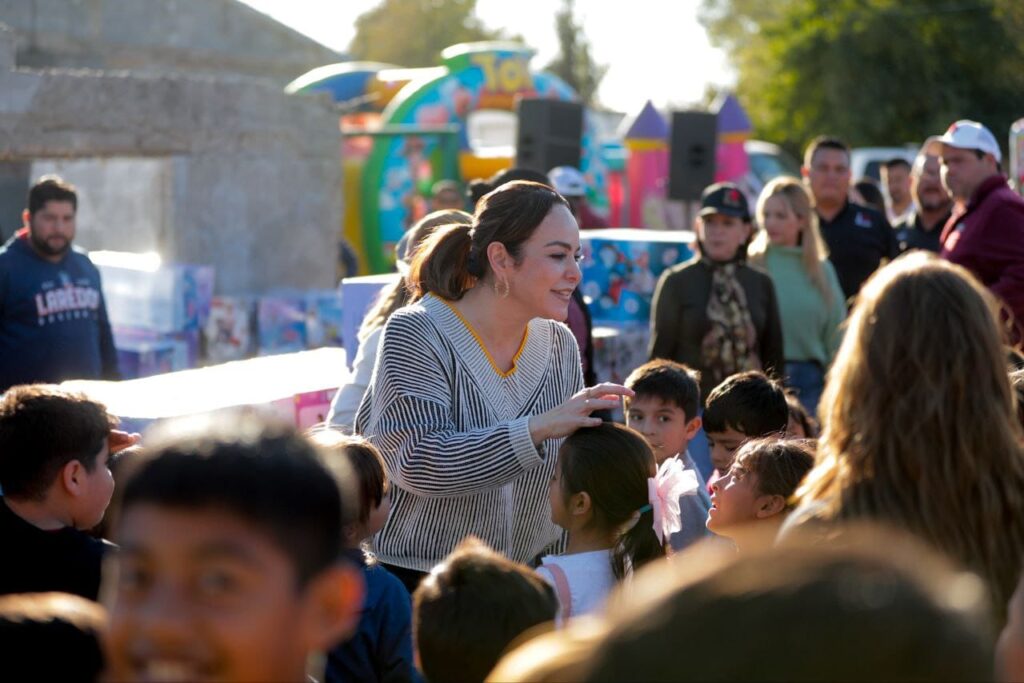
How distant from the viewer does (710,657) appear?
86cm

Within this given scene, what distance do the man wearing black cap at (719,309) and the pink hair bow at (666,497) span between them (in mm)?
2729

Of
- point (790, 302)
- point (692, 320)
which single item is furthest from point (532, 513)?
point (790, 302)

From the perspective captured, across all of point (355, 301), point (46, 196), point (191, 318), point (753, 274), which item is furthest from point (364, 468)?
point (191, 318)

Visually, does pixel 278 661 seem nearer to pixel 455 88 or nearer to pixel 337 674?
pixel 337 674

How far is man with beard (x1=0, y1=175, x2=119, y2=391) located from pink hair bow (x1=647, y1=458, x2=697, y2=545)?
416 cm

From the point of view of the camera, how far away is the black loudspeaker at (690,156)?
1388 centimetres

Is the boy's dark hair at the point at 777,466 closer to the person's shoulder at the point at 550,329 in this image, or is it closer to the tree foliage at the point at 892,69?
the person's shoulder at the point at 550,329

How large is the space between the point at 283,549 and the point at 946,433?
124 centimetres

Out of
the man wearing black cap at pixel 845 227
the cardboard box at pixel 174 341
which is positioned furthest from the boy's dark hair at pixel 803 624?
the cardboard box at pixel 174 341

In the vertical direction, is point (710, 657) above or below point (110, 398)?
above

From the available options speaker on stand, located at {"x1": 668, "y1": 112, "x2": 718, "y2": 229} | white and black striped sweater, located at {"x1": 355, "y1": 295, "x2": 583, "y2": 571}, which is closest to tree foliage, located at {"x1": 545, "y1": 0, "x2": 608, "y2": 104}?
speaker on stand, located at {"x1": 668, "y1": 112, "x2": 718, "y2": 229}

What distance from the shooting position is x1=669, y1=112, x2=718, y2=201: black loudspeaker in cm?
1388

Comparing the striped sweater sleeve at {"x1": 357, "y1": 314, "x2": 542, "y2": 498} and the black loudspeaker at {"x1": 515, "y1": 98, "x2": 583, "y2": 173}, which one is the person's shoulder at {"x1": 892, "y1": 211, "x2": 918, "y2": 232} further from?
the striped sweater sleeve at {"x1": 357, "y1": 314, "x2": 542, "y2": 498}

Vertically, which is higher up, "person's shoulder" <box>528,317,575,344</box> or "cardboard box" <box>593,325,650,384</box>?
"person's shoulder" <box>528,317,575,344</box>
